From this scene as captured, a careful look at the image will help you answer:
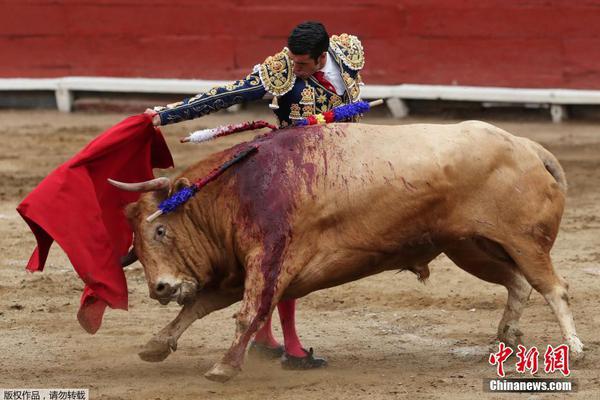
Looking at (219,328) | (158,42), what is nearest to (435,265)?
(219,328)

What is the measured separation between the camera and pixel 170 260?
4.60m

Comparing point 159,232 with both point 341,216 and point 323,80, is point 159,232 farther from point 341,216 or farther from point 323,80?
point 323,80

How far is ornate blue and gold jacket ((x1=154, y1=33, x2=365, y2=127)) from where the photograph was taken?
15.4 ft

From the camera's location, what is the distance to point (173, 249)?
15.1 feet

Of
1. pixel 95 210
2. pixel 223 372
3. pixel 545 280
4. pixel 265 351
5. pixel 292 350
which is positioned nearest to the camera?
pixel 223 372

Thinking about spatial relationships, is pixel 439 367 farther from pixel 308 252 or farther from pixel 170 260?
pixel 170 260

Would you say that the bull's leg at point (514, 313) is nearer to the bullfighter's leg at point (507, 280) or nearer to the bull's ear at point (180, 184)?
the bullfighter's leg at point (507, 280)

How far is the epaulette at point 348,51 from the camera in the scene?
479cm

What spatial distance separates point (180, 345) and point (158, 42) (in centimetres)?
594

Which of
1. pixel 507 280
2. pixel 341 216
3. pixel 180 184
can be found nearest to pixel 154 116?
pixel 180 184

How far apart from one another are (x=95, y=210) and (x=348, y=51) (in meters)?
1.06

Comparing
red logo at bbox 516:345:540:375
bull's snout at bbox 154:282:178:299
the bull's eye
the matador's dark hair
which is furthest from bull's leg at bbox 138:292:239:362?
red logo at bbox 516:345:540:375

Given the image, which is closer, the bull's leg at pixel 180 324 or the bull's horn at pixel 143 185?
the bull's horn at pixel 143 185

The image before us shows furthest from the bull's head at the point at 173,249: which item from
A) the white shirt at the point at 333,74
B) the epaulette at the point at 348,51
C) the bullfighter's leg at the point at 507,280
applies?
the bullfighter's leg at the point at 507,280
